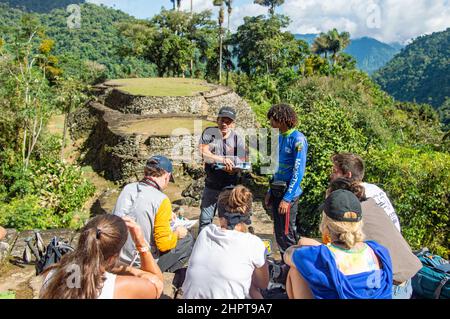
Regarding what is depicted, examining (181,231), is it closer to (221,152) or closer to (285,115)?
(221,152)

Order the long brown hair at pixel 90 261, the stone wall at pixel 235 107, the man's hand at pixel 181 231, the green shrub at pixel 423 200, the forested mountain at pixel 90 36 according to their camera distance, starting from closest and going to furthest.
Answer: the long brown hair at pixel 90 261, the man's hand at pixel 181 231, the green shrub at pixel 423 200, the stone wall at pixel 235 107, the forested mountain at pixel 90 36

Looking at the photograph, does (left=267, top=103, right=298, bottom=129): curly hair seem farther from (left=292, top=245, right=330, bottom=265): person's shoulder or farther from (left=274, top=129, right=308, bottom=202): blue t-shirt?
(left=292, top=245, right=330, bottom=265): person's shoulder

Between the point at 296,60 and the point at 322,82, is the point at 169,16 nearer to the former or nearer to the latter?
the point at 296,60

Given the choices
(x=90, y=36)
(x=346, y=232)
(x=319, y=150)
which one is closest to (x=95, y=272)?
(x=346, y=232)

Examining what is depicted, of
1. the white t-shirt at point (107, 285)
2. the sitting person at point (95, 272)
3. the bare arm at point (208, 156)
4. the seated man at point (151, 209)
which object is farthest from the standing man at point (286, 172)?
the white t-shirt at point (107, 285)

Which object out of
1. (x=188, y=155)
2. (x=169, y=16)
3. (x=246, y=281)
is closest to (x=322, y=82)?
(x=188, y=155)

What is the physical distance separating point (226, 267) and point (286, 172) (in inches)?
55.6

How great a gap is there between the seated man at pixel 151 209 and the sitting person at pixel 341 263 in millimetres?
920

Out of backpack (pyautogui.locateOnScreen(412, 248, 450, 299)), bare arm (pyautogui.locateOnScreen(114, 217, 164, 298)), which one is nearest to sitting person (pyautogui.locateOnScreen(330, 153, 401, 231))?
backpack (pyautogui.locateOnScreen(412, 248, 450, 299))

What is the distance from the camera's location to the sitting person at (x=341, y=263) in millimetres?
1958

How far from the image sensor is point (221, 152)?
3.76 metres

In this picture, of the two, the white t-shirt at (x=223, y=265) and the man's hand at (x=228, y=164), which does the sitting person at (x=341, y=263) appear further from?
the man's hand at (x=228, y=164)

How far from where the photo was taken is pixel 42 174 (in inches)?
445

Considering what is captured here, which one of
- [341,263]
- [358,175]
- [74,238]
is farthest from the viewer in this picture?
[74,238]
